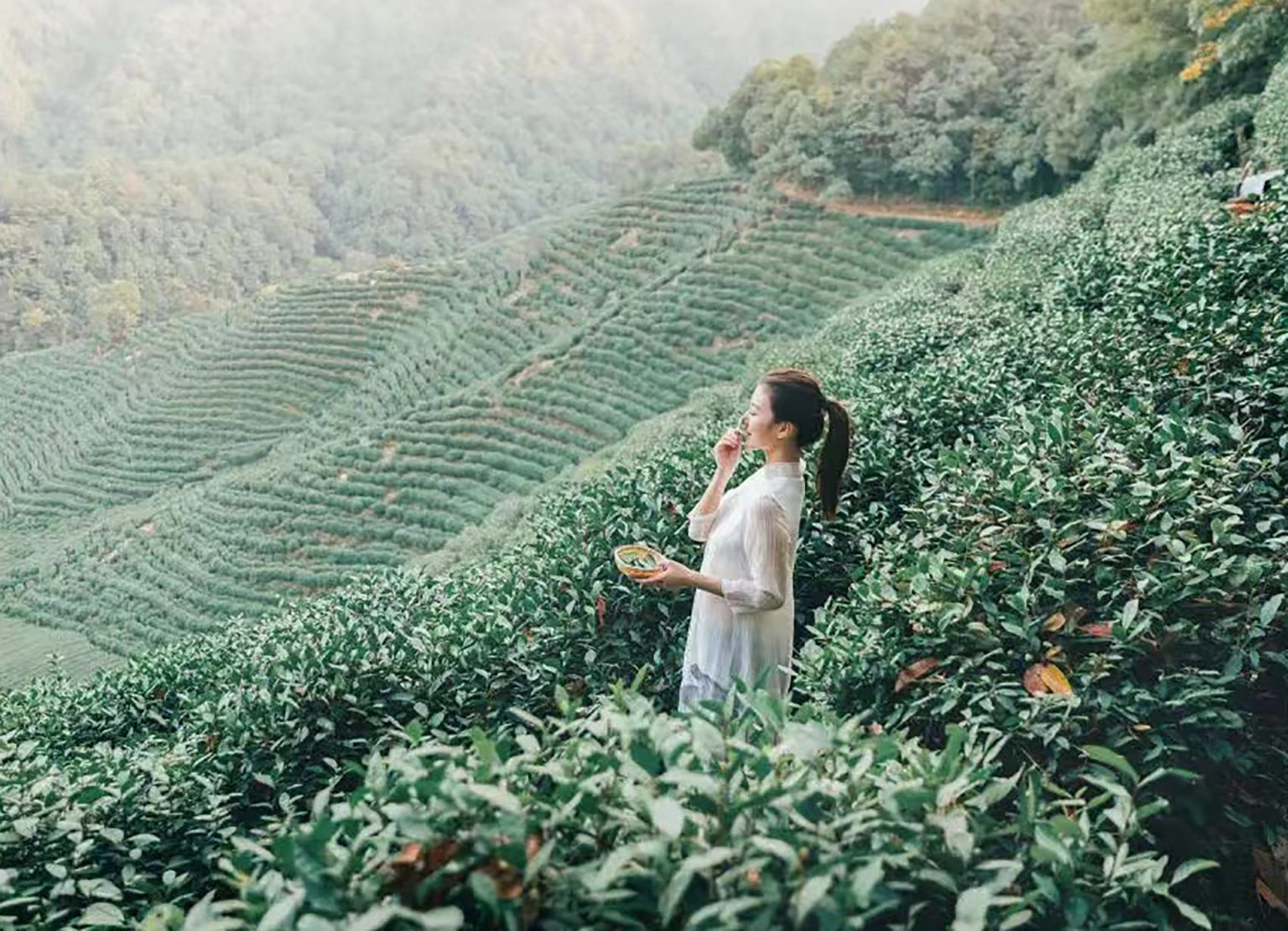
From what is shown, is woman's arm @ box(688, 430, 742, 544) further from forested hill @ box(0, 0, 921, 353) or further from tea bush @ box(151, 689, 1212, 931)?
forested hill @ box(0, 0, 921, 353)

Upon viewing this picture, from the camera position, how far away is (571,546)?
388cm

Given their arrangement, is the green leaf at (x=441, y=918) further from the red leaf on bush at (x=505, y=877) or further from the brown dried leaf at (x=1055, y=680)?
the brown dried leaf at (x=1055, y=680)

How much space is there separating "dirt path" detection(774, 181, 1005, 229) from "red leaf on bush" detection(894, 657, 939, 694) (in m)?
27.4

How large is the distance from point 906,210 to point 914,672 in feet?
98.9

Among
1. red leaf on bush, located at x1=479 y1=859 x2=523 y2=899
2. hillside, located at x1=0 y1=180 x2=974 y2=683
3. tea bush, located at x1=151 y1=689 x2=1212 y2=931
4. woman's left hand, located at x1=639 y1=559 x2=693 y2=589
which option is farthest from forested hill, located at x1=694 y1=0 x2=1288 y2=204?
red leaf on bush, located at x1=479 y1=859 x2=523 y2=899

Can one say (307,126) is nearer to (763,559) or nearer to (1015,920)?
(763,559)

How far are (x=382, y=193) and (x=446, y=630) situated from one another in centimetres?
6713

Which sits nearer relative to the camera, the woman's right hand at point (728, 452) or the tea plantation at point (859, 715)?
the tea plantation at point (859, 715)

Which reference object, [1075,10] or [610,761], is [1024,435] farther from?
[1075,10]

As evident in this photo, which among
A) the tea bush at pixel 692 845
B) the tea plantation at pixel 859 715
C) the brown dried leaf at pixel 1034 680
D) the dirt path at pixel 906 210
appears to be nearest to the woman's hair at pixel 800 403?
the tea plantation at pixel 859 715

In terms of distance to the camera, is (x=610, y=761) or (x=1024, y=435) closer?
(x=610, y=761)

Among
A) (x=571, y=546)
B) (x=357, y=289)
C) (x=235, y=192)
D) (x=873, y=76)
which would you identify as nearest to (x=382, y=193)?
(x=235, y=192)

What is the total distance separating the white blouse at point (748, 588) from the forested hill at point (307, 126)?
1602 inches

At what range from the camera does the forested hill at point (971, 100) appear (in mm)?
19688
